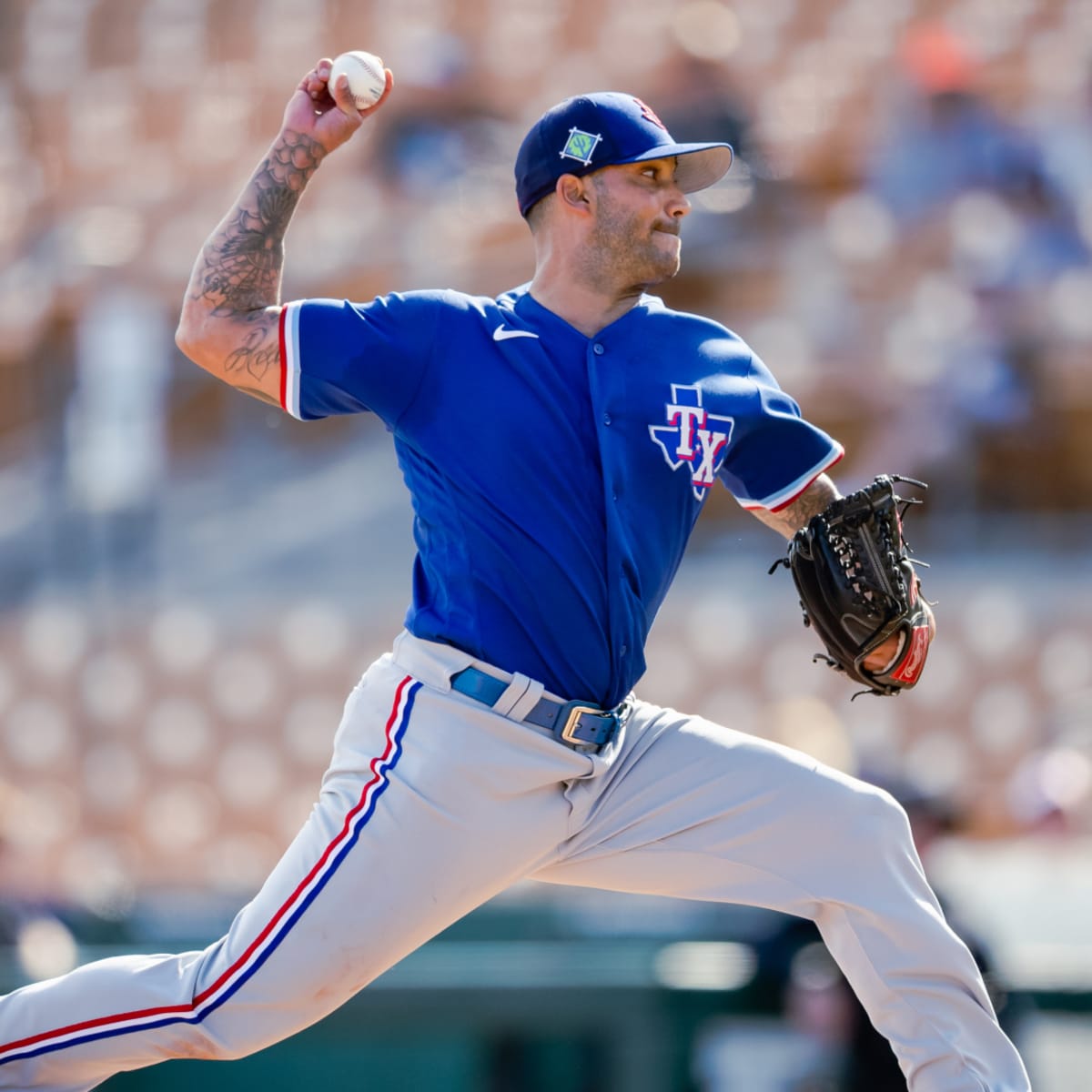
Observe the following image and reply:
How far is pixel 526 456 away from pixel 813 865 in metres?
0.75

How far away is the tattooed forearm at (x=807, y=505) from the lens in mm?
2820

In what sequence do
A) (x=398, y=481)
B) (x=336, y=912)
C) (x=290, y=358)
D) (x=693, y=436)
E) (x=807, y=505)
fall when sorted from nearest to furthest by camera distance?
(x=336, y=912)
(x=290, y=358)
(x=693, y=436)
(x=807, y=505)
(x=398, y=481)

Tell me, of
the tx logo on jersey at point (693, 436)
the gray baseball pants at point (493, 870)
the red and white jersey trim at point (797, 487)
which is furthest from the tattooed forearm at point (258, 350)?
the red and white jersey trim at point (797, 487)

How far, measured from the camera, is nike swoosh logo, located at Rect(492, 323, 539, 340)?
2547 millimetres

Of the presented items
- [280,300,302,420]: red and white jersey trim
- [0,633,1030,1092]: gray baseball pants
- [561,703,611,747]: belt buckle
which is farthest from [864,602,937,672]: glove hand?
[280,300,302,420]: red and white jersey trim

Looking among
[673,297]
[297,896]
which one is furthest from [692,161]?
[673,297]

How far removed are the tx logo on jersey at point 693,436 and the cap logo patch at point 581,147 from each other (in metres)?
0.39

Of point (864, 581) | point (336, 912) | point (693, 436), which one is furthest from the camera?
point (864, 581)

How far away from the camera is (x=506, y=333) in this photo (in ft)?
8.38

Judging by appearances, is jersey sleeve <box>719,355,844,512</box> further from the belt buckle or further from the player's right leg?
the player's right leg

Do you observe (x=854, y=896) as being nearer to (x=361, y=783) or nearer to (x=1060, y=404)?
(x=361, y=783)

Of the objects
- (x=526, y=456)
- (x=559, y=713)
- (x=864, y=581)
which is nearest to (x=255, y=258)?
(x=526, y=456)

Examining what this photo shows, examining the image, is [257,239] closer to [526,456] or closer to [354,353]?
[354,353]

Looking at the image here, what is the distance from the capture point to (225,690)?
22.6 feet
